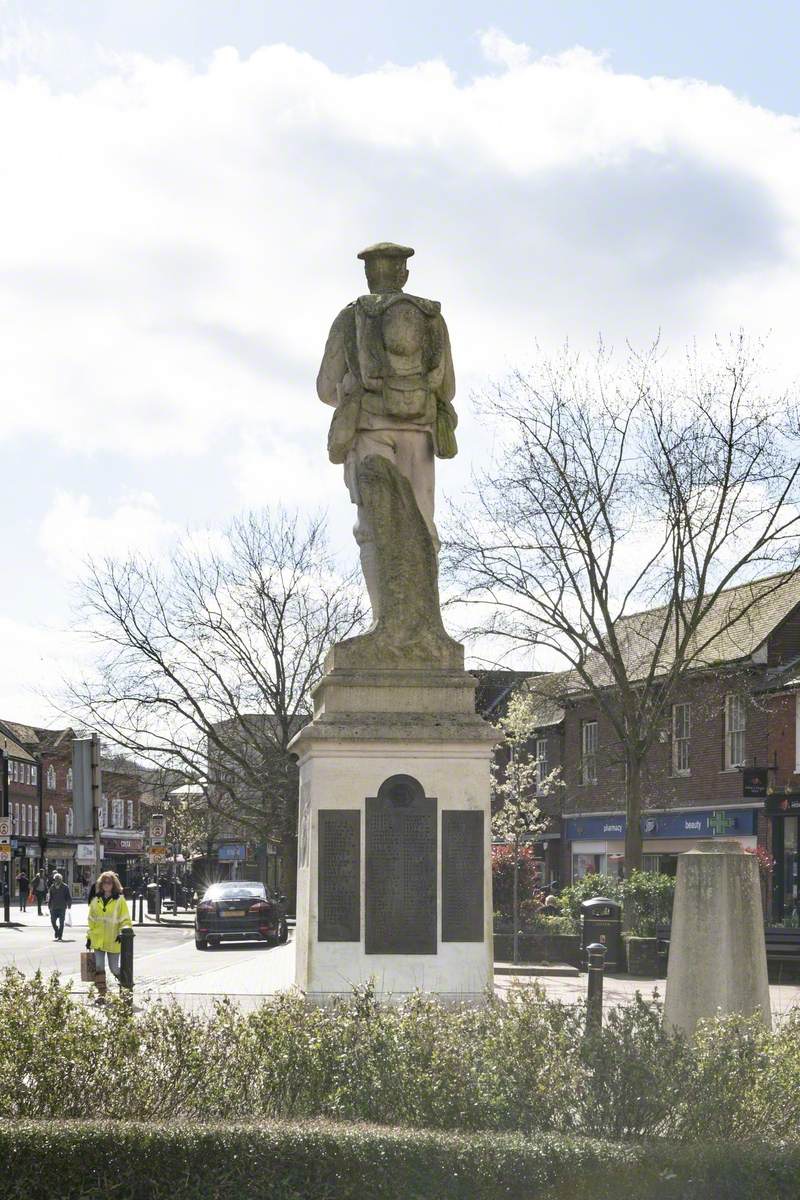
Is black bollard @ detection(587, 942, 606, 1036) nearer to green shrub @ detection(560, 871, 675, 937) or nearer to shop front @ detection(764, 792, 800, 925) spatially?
green shrub @ detection(560, 871, 675, 937)

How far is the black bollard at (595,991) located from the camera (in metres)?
7.77

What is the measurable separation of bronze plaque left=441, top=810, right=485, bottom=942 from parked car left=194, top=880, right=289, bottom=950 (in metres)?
22.4

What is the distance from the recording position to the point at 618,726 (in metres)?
31.5

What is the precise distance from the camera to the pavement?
13703 mm

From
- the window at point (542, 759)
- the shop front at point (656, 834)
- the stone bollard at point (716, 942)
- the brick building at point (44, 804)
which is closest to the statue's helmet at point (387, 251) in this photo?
the stone bollard at point (716, 942)

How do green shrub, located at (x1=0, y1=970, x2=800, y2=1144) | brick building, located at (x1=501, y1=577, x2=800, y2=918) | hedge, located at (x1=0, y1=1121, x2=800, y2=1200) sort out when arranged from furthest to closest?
brick building, located at (x1=501, y1=577, x2=800, y2=918), green shrub, located at (x1=0, y1=970, x2=800, y2=1144), hedge, located at (x1=0, y1=1121, x2=800, y2=1200)

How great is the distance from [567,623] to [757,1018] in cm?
2344

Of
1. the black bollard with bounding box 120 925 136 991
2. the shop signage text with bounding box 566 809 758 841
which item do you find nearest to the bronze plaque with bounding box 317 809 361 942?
the black bollard with bounding box 120 925 136 991

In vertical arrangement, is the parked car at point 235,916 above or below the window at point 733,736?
below

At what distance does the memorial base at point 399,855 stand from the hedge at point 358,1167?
492 centimetres

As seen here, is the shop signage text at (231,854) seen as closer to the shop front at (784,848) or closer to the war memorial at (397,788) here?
the shop front at (784,848)

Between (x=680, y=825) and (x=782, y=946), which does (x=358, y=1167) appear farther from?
(x=680, y=825)

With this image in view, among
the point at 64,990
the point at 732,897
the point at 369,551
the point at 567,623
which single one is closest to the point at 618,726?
the point at 567,623

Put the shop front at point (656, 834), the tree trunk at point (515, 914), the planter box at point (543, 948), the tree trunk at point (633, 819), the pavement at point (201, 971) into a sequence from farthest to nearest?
the shop front at point (656, 834) → the tree trunk at point (633, 819) → the planter box at point (543, 948) → the tree trunk at point (515, 914) → the pavement at point (201, 971)
